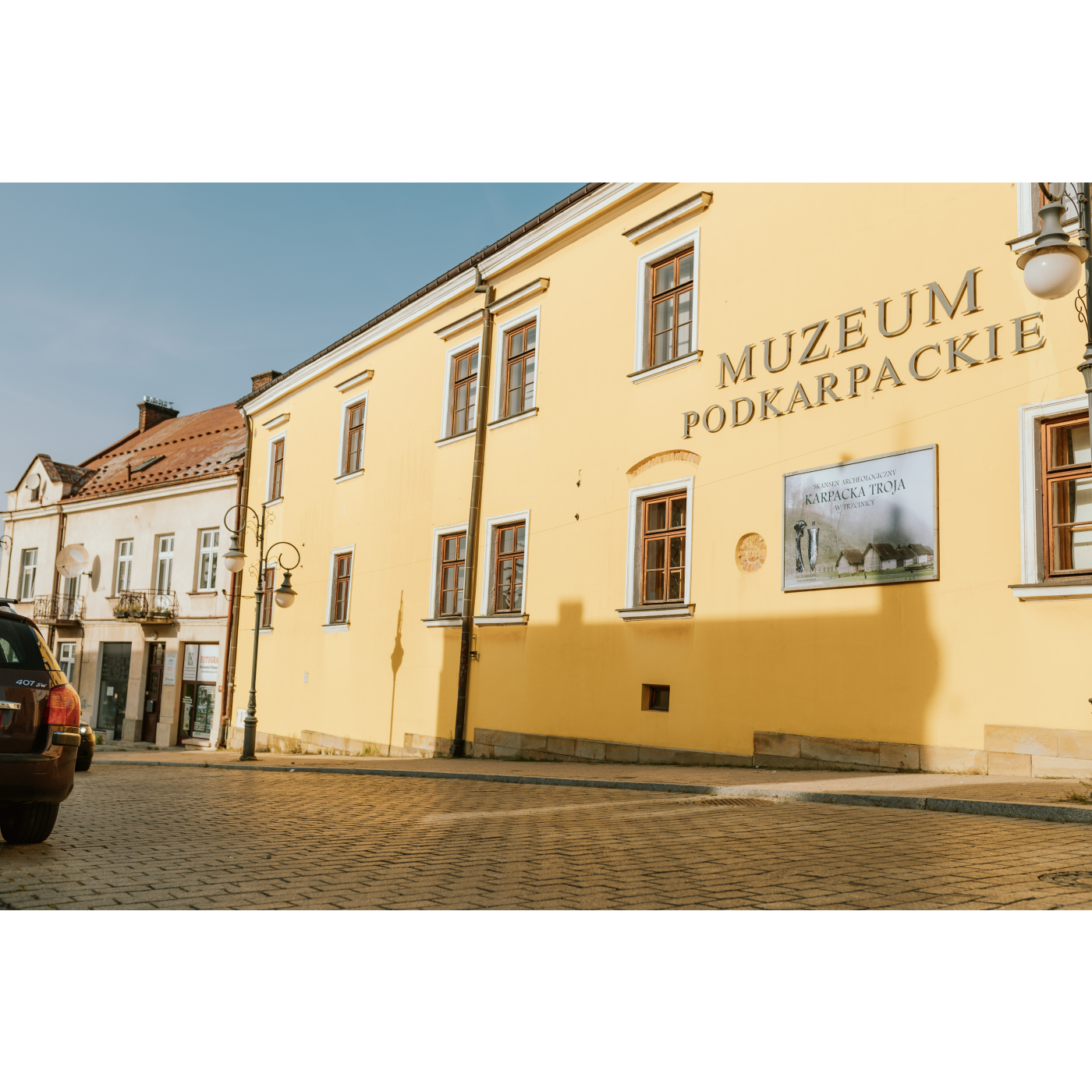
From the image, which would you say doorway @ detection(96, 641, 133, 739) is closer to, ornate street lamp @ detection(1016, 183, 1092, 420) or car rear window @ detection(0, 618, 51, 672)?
car rear window @ detection(0, 618, 51, 672)

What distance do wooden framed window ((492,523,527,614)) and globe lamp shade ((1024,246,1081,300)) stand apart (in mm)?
11289

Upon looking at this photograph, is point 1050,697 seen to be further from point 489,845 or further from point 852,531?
point 489,845

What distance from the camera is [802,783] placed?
1076 centimetres

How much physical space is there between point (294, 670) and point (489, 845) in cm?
1922

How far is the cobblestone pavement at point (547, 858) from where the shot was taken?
5.38 meters

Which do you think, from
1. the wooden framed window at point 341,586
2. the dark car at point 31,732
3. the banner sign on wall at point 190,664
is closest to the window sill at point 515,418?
the wooden framed window at point 341,586

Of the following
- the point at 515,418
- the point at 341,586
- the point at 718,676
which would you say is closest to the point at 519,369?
the point at 515,418

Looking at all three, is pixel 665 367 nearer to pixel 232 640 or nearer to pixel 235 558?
pixel 235 558

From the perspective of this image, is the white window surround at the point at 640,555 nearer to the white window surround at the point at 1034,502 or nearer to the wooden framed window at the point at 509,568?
the wooden framed window at the point at 509,568

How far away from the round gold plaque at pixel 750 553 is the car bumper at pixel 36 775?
8846mm

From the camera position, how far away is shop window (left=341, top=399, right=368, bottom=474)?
80.5ft

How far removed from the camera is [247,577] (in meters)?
29.3

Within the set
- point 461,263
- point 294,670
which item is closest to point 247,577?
point 294,670

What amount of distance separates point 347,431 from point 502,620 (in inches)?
350
